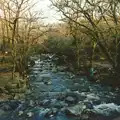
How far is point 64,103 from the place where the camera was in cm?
2297

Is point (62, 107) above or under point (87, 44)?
under

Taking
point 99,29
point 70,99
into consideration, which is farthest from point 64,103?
point 99,29

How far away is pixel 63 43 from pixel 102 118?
3903 cm

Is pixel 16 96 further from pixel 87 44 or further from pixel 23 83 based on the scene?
pixel 87 44

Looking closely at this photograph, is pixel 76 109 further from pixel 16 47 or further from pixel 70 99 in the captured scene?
pixel 16 47

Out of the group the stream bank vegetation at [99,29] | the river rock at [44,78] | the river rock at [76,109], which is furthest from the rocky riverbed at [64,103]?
the stream bank vegetation at [99,29]

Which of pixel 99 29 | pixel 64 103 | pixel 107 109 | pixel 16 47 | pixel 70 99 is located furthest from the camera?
pixel 16 47

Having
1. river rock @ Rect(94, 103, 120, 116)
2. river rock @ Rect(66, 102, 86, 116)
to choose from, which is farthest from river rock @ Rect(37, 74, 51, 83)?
river rock @ Rect(94, 103, 120, 116)

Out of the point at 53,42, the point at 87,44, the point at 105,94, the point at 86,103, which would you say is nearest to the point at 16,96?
the point at 86,103

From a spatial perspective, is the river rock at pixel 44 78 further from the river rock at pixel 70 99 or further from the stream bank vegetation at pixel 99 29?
the river rock at pixel 70 99

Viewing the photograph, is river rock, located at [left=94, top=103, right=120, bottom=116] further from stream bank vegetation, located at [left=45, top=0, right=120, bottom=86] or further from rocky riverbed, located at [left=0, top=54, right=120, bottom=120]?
stream bank vegetation, located at [left=45, top=0, right=120, bottom=86]

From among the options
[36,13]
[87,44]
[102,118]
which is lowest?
[102,118]

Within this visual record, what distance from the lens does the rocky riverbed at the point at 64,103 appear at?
1975cm

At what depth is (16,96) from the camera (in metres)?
24.8
